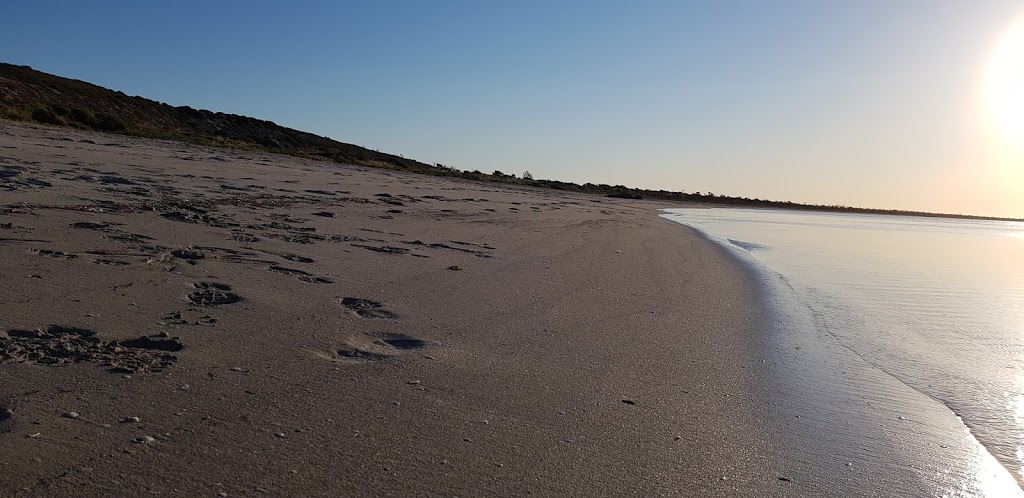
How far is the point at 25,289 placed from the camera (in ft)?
12.4

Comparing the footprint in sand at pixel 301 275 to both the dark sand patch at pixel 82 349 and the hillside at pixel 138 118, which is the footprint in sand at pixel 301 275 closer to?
the dark sand patch at pixel 82 349

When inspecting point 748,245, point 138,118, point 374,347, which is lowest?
point 748,245

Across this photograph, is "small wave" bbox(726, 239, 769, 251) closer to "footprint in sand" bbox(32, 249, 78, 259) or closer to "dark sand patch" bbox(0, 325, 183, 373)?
"footprint in sand" bbox(32, 249, 78, 259)

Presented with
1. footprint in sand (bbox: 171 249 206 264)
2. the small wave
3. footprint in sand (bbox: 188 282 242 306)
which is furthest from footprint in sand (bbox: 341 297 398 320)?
the small wave

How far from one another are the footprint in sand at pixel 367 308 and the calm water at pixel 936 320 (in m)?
2.75

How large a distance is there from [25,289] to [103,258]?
957mm

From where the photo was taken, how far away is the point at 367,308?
4.32 meters

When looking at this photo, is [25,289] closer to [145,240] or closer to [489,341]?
[145,240]

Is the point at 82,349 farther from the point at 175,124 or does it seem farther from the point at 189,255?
the point at 175,124

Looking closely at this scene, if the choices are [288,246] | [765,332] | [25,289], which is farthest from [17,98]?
[765,332]

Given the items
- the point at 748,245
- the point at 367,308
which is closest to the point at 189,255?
the point at 367,308

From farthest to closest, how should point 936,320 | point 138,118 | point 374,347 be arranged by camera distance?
point 138,118
point 936,320
point 374,347

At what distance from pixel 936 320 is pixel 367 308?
4.31 meters

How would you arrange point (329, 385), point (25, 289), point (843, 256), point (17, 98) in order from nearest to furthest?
point (329, 385) → point (25, 289) → point (843, 256) → point (17, 98)
